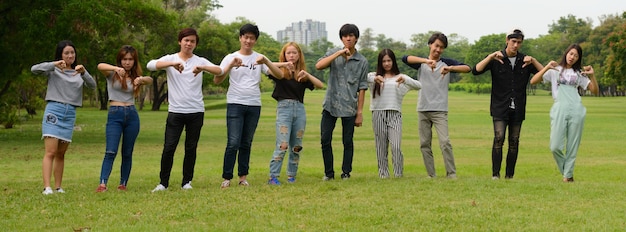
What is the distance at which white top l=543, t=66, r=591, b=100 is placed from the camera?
32.2 feet

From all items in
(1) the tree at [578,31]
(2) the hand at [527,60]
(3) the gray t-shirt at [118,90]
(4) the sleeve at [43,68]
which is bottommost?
(3) the gray t-shirt at [118,90]

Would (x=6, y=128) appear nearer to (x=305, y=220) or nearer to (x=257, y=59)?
(x=257, y=59)

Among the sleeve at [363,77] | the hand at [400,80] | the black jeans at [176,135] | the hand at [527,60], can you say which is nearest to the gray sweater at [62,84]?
the black jeans at [176,135]

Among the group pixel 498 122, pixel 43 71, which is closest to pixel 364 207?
pixel 498 122

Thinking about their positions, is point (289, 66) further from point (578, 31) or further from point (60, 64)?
point (578, 31)

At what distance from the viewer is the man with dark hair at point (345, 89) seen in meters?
9.74

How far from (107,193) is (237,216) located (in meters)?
2.19

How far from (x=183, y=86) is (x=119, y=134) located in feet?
3.13

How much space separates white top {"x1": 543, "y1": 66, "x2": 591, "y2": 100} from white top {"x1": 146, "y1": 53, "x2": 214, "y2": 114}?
14.3 feet

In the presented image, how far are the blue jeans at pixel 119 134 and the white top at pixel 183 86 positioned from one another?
531 mm

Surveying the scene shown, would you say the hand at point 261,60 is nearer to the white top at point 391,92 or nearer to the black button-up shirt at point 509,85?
the white top at point 391,92

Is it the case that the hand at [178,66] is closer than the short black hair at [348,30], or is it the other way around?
the hand at [178,66]

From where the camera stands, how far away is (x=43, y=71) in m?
8.64

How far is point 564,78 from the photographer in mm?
9820
